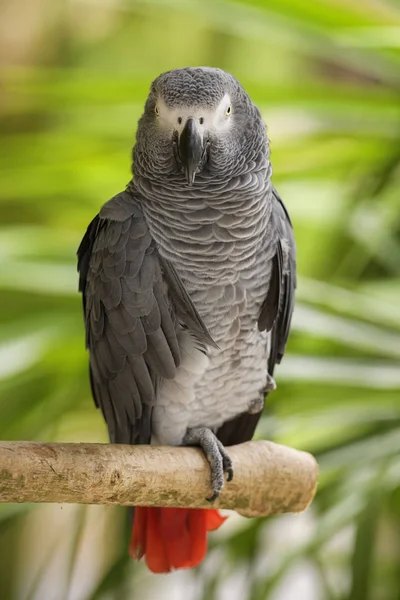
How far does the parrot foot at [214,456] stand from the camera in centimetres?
85

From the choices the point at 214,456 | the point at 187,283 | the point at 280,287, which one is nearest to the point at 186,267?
the point at 187,283

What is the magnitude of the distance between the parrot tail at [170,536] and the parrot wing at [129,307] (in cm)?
14

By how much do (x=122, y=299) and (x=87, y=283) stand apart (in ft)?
0.21

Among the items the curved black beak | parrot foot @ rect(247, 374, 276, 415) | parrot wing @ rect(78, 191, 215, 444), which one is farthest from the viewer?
parrot foot @ rect(247, 374, 276, 415)

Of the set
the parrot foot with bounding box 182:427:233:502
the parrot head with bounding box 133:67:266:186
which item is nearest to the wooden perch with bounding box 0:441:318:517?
the parrot foot with bounding box 182:427:233:502

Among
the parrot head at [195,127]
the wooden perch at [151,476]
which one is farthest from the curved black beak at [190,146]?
the wooden perch at [151,476]

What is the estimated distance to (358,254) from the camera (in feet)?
4.05

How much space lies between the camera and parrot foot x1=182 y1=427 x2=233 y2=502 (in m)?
0.85

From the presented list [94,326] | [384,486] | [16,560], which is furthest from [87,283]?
[16,560]

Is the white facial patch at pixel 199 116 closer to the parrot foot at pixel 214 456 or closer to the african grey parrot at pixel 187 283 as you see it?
the african grey parrot at pixel 187 283

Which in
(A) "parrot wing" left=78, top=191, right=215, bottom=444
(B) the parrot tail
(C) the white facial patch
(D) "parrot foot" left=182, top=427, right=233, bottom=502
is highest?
(C) the white facial patch

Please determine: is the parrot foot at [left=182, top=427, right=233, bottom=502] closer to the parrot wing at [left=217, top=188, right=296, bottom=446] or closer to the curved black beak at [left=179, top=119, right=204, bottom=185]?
the parrot wing at [left=217, top=188, right=296, bottom=446]

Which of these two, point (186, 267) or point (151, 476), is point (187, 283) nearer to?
point (186, 267)

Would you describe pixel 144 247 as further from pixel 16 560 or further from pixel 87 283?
pixel 16 560
